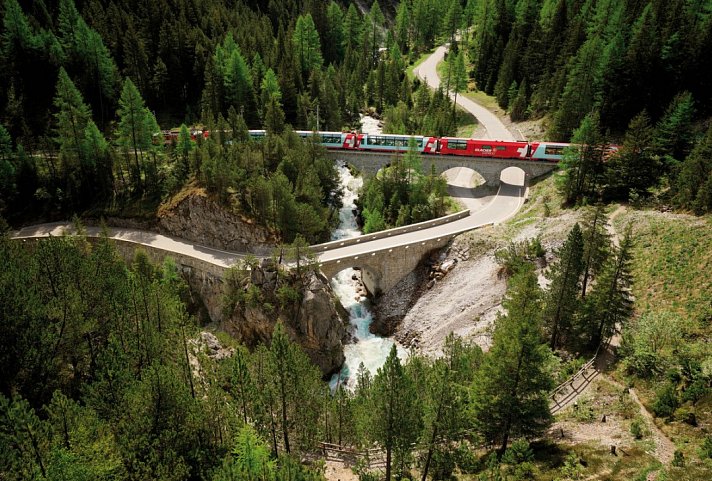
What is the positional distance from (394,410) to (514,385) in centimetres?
699

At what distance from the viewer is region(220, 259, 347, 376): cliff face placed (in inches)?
1906

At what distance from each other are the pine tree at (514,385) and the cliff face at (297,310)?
22.4 m

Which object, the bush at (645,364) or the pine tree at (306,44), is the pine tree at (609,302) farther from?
the pine tree at (306,44)

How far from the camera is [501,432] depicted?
92.2ft

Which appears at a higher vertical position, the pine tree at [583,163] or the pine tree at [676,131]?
the pine tree at [676,131]

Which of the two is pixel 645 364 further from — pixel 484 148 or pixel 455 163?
pixel 455 163

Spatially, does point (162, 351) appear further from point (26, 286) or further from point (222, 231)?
point (222, 231)

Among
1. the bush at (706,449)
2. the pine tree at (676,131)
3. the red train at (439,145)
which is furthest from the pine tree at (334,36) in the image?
the bush at (706,449)

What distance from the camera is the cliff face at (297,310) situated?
48406mm

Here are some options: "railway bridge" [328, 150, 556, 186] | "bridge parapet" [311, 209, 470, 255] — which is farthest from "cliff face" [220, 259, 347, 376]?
"railway bridge" [328, 150, 556, 186]

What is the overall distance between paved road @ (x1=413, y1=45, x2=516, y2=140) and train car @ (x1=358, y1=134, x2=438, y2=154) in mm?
15950

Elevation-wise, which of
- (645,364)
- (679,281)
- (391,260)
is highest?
(679,281)

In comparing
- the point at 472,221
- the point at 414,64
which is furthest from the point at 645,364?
the point at 414,64

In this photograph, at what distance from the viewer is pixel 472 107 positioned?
92625 millimetres
